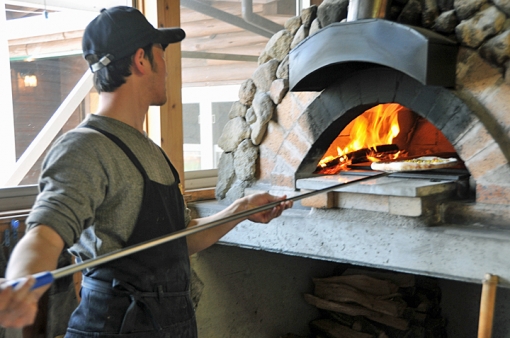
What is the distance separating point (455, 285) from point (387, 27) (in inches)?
77.8

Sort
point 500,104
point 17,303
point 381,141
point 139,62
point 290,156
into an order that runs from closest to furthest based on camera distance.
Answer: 1. point 17,303
2. point 139,62
3. point 500,104
4. point 290,156
5. point 381,141

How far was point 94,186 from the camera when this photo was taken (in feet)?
5.01

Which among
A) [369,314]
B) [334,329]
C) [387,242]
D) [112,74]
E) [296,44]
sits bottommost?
[334,329]

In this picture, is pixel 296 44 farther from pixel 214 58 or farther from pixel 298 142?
pixel 214 58

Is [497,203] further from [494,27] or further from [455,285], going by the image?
[455,285]

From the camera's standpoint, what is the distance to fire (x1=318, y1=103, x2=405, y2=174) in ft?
9.96

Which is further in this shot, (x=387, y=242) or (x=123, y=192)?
(x=387, y=242)

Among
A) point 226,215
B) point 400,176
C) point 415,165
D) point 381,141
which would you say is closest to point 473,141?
point 415,165

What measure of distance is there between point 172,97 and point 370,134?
3.72ft

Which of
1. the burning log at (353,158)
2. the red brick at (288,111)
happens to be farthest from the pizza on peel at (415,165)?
the red brick at (288,111)

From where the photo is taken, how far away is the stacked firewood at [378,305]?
345 centimetres

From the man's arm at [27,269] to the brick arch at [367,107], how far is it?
1.67 m

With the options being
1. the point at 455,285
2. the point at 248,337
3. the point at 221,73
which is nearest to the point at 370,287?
the point at 455,285

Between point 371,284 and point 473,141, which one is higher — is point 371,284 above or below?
below
